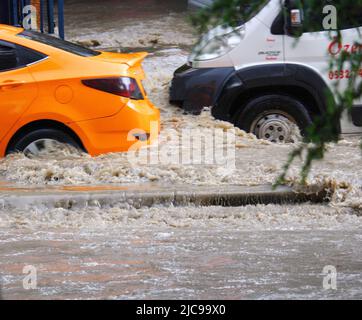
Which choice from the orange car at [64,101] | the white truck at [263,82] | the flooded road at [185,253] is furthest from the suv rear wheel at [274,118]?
the flooded road at [185,253]

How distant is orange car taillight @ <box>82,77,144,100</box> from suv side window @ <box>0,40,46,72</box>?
58cm

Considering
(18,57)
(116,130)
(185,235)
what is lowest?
(185,235)

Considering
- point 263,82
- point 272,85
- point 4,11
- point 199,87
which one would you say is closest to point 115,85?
point 199,87

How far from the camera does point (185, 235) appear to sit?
7.00 meters

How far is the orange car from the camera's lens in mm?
8508

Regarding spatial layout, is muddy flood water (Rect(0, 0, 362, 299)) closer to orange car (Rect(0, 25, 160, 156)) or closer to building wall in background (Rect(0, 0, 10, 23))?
orange car (Rect(0, 25, 160, 156))

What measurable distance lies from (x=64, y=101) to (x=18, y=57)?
67 centimetres

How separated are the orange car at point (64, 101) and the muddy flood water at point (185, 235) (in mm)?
203

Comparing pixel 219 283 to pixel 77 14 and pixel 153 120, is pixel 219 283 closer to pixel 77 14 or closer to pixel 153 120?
pixel 153 120

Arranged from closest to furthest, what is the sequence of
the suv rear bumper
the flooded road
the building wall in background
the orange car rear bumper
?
the flooded road
the orange car rear bumper
the suv rear bumper
the building wall in background

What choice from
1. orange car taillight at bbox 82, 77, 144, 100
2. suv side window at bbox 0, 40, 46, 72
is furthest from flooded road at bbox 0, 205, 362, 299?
suv side window at bbox 0, 40, 46, 72

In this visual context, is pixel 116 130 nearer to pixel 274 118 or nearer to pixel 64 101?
pixel 64 101

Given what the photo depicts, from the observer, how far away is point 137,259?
20.8 ft

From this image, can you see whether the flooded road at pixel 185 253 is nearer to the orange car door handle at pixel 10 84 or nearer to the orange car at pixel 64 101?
the orange car at pixel 64 101
